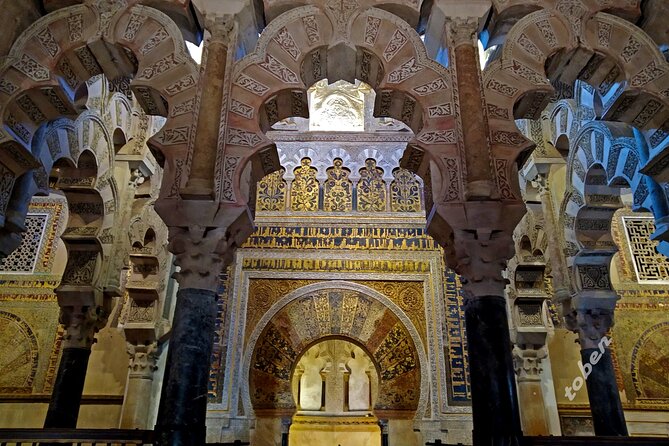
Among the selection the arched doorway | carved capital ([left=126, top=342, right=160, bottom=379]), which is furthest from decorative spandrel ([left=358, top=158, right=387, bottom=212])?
carved capital ([left=126, top=342, right=160, bottom=379])

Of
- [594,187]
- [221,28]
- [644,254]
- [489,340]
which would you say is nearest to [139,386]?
[221,28]

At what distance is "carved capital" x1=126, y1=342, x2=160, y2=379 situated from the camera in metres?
6.85

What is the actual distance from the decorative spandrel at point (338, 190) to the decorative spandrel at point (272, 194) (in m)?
0.72

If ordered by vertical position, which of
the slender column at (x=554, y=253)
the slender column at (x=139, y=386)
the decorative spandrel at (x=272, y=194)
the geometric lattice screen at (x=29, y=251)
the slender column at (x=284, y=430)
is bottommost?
the slender column at (x=284, y=430)

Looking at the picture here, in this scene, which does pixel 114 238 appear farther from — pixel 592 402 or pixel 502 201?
pixel 592 402

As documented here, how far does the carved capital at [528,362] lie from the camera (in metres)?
7.25

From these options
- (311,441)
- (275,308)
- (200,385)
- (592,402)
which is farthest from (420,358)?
(200,385)

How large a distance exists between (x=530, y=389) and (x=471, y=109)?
16.4ft

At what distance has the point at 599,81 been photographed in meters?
4.20

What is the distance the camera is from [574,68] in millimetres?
4137

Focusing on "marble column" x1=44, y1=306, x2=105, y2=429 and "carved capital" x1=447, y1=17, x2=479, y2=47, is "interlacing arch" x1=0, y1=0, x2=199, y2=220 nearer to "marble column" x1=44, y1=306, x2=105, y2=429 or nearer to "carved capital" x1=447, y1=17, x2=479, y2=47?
"marble column" x1=44, y1=306, x2=105, y2=429

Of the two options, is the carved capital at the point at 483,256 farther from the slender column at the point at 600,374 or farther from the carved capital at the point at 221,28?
the carved capital at the point at 221,28

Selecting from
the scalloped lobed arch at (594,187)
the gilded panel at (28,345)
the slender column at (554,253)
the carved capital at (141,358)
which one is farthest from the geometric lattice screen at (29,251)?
the scalloped lobed arch at (594,187)

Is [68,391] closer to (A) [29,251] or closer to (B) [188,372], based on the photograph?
(B) [188,372]
